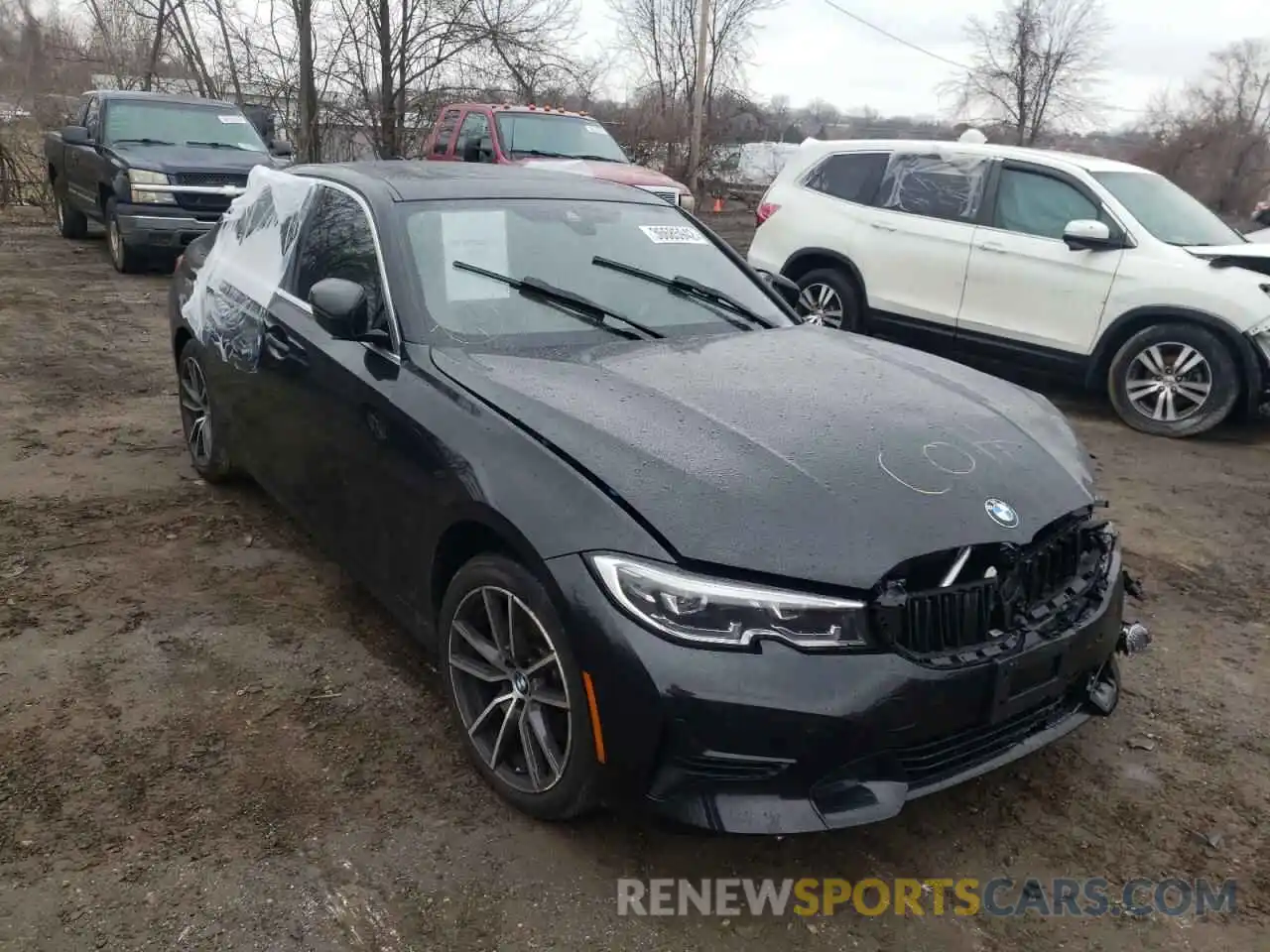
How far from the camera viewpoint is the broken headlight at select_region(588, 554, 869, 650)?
2.33m

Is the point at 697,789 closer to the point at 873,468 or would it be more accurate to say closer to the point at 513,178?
the point at 873,468

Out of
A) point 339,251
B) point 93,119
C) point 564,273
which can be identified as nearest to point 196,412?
point 339,251

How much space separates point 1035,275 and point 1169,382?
1184 millimetres

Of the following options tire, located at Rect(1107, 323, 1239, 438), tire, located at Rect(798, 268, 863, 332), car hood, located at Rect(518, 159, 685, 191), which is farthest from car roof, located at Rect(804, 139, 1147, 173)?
car hood, located at Rect(518, 159, 685, 191)

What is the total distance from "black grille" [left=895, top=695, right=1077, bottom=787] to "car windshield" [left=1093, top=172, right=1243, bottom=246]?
550 cm

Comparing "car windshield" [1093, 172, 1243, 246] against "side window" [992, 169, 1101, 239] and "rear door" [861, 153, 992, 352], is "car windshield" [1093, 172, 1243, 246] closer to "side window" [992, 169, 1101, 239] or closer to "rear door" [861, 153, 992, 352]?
"side window" [992, 169, 1101, 239]

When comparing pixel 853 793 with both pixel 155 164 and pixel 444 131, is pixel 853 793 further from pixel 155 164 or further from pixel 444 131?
pixel 444 131

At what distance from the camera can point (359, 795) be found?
2934 millimetres

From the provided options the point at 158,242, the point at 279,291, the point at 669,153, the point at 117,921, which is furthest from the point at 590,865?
the point at 669,153

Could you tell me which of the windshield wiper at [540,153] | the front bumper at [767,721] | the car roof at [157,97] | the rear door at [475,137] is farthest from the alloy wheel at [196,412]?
the car roof at [157,97]

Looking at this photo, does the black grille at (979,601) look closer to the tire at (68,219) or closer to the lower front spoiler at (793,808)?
the lower front spoiler at (793,808)

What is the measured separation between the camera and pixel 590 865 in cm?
267

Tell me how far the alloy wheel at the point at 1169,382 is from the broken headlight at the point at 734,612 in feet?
18.2

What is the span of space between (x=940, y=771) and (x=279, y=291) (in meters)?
3.13
